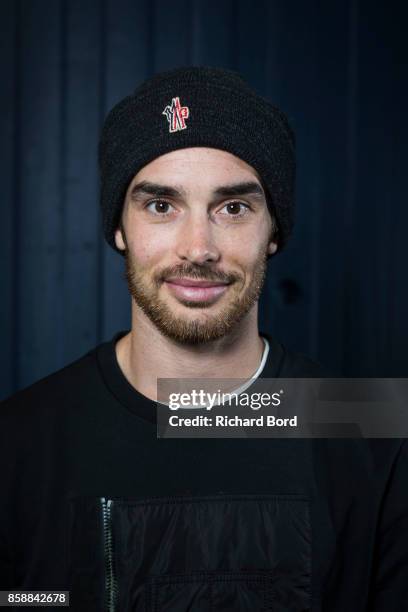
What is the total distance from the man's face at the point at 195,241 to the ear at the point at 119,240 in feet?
0.53

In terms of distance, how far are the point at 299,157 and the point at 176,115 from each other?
3.07 feet

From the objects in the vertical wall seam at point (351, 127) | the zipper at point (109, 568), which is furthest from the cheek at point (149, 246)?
the vertical wall seam at point (351, 127)

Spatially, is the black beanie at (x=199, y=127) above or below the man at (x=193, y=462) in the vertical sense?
above

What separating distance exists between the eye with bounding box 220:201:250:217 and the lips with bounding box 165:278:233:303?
16 centimetres

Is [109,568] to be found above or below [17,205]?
below

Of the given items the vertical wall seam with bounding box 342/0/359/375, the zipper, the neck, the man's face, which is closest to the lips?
the man's face

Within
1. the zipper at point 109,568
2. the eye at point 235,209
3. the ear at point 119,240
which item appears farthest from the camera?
the ear at point 119,240

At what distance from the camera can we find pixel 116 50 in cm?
235

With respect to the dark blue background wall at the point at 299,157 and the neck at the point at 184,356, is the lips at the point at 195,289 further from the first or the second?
the dark blue background wall at the point at 299,157

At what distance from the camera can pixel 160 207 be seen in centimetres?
157

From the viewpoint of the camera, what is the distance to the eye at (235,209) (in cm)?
158

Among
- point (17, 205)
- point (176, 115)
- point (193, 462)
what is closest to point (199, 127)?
point (176, 115)

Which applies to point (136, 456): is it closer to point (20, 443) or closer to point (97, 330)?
point (20, 443)

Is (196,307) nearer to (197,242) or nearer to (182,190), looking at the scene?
(197,242)
